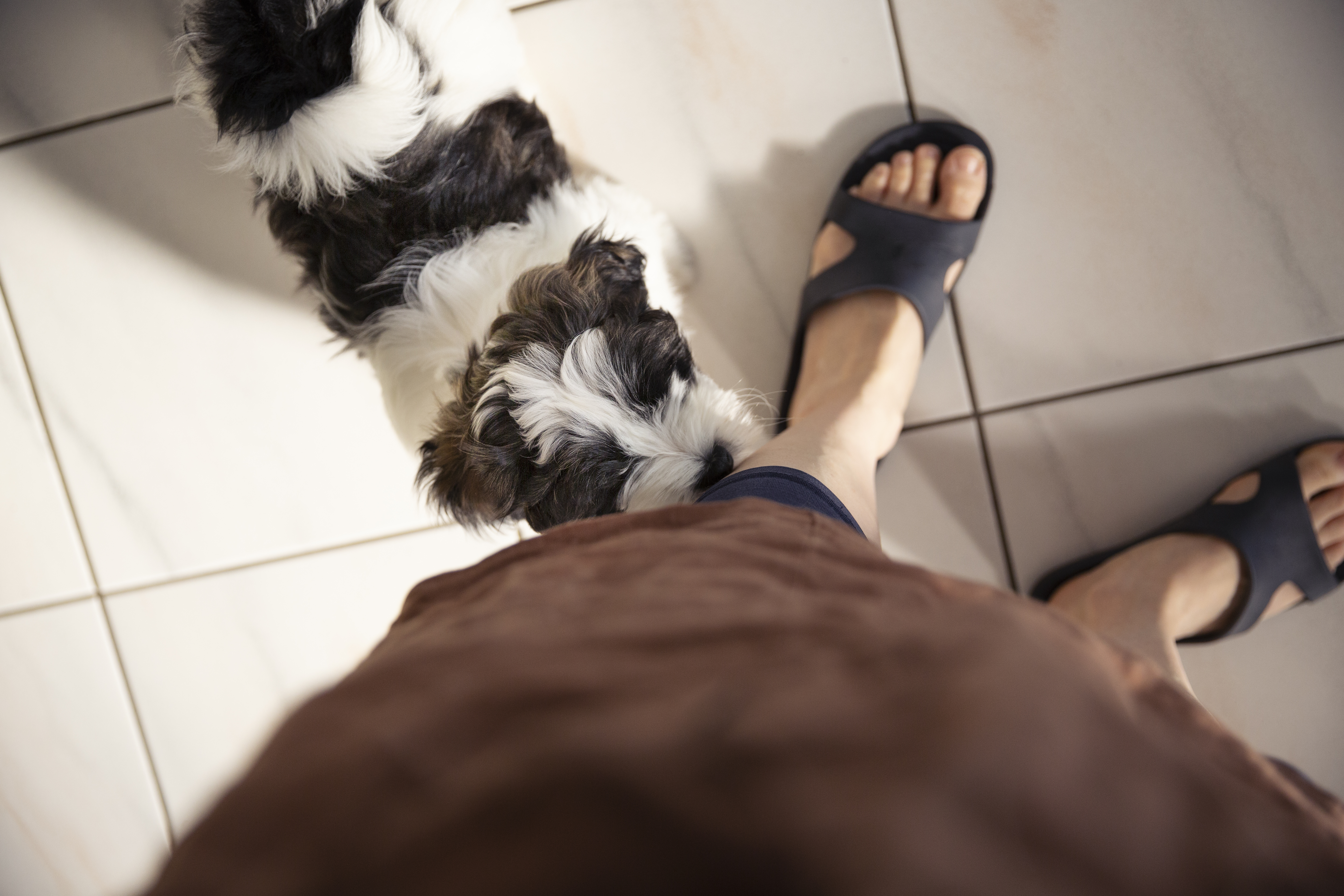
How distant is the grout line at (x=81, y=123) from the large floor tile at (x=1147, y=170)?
131 centimetres

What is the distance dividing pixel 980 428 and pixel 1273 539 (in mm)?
489

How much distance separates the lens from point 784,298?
1.30 m

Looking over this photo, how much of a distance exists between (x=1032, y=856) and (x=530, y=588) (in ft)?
1.26

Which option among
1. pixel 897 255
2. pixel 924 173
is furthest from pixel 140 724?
pixel 924 173

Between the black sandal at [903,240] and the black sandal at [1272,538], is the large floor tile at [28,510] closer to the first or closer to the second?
the black sandal at [903,240]

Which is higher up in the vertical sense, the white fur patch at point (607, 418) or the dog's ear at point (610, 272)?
the dog's ear at point (610, 272)

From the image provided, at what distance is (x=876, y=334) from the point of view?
4.02 ft

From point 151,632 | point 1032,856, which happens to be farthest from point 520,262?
point 151,632

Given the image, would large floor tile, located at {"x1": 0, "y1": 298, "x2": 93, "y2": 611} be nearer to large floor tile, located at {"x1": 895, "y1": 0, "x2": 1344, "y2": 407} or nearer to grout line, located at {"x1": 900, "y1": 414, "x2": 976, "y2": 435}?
grout line, located at {"x1": 900, "y1": 414, "x2": 976, "y2": 435}

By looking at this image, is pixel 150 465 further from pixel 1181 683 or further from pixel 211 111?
pixel 1181 683

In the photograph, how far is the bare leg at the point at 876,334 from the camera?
3.84ft

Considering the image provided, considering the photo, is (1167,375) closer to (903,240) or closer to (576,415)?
(903,240)

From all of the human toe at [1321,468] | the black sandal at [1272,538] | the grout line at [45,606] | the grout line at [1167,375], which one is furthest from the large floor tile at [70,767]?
the human toe at [1321,468]

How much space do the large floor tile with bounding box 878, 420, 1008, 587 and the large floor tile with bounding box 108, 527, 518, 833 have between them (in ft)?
2.42
